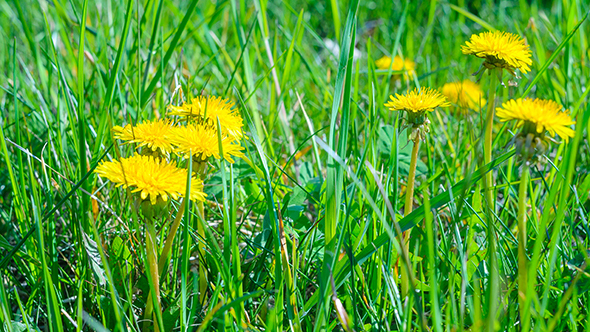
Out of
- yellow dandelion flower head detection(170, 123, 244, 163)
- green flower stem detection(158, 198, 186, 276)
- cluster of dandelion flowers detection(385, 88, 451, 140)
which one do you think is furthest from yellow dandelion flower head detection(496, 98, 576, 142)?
green flower stem detection(158, 198, 186, 276)

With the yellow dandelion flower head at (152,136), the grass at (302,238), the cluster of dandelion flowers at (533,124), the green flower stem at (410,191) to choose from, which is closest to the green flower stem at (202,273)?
the grass at (302,238)

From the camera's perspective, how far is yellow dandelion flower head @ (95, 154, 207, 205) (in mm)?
848

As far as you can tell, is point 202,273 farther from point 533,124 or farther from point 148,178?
point 533,124

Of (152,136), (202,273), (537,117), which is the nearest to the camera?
(537,117)

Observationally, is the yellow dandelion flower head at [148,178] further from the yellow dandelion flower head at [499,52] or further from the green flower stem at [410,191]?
the yellow dandelion flower head at [499,52]

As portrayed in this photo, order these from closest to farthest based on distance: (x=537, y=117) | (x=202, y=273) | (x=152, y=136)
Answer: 1. (x=537, y=117)
2. (x=152, y=136)
3. (x=202, y=273)

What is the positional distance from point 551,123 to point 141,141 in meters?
0.74

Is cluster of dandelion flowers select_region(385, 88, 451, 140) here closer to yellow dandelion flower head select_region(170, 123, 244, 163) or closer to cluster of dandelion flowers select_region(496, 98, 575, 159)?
cluster of dandelion flowers select_region(496, 98, 575, 159)

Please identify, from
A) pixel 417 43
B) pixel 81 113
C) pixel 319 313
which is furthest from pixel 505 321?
pixel 417 43

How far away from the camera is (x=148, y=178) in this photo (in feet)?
2.80

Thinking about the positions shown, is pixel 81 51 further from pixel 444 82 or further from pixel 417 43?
pixel 417 43

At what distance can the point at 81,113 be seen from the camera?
1116mm

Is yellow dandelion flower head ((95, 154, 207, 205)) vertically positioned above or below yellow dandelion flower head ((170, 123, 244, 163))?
below

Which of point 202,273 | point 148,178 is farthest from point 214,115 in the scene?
point 202,273
